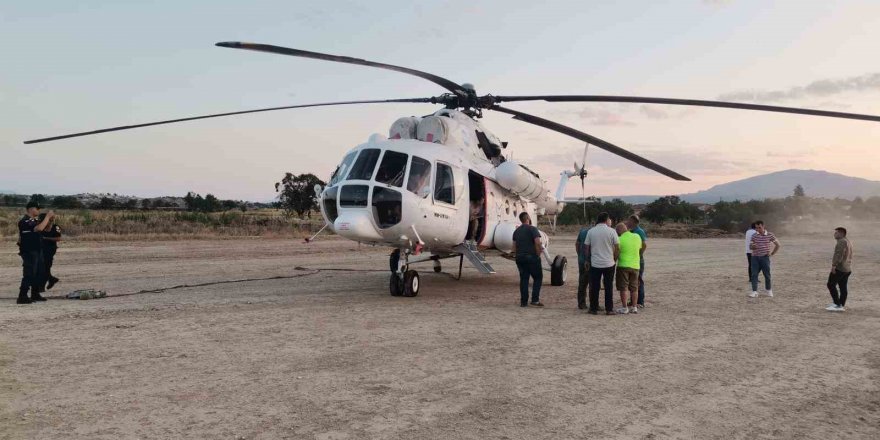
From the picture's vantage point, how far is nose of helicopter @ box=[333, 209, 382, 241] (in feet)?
33.7

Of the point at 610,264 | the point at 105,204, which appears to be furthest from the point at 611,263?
the point at 105,204

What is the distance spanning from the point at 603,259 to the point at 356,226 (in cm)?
437

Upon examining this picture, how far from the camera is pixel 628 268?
10125 millimetres

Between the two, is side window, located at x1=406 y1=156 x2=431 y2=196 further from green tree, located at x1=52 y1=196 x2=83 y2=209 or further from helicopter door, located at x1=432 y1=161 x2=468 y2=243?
green tree, located at x1=52 y1=196 x2=83 y2=209

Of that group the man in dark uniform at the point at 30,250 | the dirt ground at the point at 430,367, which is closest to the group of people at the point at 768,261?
the dirt ground at the point at 430,367

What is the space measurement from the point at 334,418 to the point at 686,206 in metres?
72.0

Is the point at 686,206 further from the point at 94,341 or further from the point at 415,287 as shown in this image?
the point at 94,341

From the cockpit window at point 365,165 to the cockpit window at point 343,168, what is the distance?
239mm

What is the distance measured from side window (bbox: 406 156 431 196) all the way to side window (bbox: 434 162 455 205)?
1.04 feet

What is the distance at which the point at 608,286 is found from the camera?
32.9 feet

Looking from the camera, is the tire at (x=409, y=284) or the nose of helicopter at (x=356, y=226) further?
the tire at (x=409, y=284)

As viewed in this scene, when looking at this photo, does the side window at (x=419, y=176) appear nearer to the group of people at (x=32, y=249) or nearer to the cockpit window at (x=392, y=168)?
the cockpit window at (x=392, y=168)

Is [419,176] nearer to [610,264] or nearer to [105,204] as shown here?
[610,264]

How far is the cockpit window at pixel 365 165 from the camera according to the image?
35.6 feet
